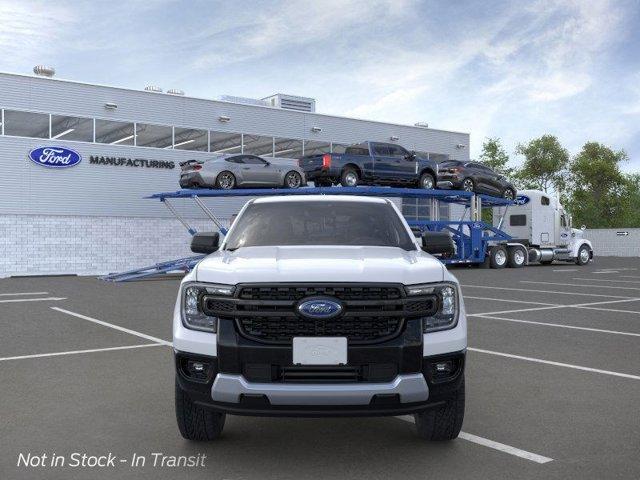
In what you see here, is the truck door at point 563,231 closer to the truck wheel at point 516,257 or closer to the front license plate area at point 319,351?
the truck wheel at point 516,257

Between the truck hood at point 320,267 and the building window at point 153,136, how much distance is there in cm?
2599

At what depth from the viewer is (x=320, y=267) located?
13.8 ft

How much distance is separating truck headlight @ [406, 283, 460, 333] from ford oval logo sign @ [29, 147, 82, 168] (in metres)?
25.7

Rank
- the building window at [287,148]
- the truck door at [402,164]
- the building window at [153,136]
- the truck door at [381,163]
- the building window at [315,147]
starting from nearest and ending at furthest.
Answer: the truck door at [381,163] < the truck door at [402,164] < the building window at [153,136] < the building window at [287,148] < the building window at [315,147]

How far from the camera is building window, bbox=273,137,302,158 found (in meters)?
33.4

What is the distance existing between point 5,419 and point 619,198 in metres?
75.0

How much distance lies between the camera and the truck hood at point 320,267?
412 cm

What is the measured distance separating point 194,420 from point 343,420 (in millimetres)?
1231

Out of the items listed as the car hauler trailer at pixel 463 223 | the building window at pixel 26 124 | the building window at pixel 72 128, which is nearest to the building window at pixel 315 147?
the car hauler trailer at pixel 463 223

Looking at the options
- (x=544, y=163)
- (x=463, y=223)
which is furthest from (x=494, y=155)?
(x=463, y=223)

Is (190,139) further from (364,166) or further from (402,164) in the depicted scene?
(402,164)

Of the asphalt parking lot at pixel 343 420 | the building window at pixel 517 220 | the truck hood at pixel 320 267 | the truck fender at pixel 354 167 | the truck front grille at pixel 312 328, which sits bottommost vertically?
the asphalt parking lot at pixel 343 420

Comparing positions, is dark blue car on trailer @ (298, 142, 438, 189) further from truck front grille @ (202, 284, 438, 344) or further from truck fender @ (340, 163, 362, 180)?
truck front grille @ (202, 284, 438, 344)

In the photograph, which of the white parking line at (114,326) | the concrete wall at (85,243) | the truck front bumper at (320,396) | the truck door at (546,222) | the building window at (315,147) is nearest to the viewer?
the truck front bumper at (320,396)
